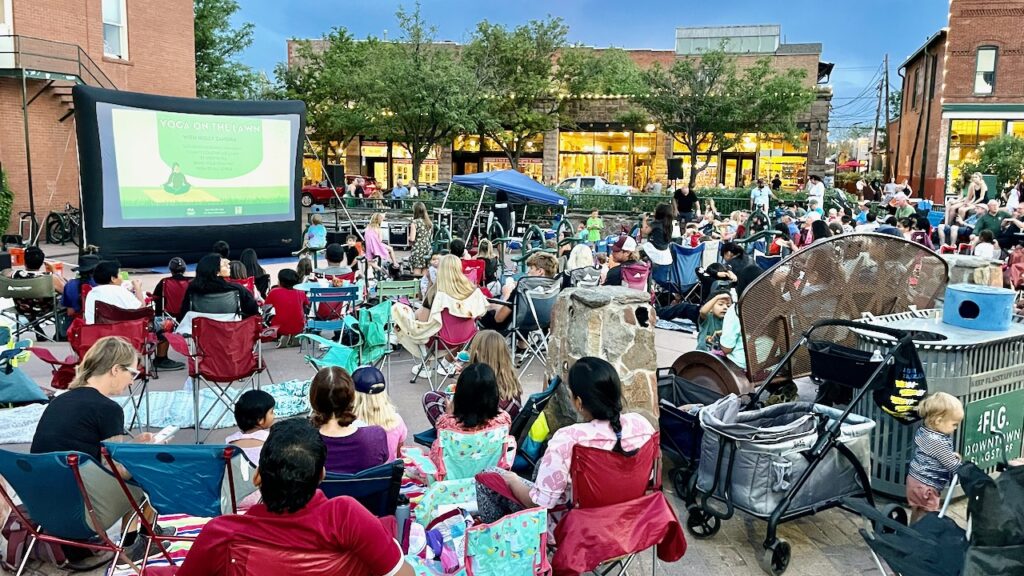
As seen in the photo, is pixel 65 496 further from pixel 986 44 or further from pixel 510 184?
pixel 986 44

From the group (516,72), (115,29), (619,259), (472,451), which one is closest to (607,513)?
(472,451)

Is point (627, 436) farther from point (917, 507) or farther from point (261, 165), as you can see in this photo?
point (261, 165)

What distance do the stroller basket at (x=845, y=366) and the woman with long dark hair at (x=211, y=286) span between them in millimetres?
4561

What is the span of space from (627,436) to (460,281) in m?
3.84

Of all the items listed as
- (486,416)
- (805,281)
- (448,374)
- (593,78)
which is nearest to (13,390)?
(448,374)

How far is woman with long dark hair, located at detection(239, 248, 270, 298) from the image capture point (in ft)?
29.3

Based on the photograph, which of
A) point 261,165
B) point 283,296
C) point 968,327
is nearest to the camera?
point 968,327

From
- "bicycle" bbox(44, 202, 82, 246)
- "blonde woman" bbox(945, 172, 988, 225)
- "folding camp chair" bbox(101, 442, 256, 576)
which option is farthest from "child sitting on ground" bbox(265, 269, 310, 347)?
"bicycle" bbox(44, 202, 82, 246)

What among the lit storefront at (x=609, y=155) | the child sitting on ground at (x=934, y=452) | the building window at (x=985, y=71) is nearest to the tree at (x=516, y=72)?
the lit storefront at (x=609, y=155)

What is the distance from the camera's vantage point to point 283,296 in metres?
7.32

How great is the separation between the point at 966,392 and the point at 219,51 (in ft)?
106

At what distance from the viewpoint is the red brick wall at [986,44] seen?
27.6m

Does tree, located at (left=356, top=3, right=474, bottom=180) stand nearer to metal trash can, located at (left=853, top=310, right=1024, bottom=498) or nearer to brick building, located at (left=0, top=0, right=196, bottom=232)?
brick building, located at (left=0, top=0, right=196, bottom=232)

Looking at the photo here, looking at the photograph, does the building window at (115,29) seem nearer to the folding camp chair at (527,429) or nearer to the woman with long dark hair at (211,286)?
the woman with long dark hair at (211,286)
